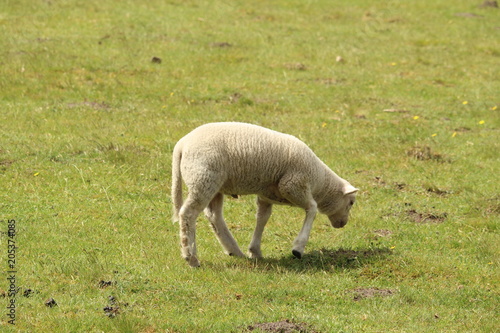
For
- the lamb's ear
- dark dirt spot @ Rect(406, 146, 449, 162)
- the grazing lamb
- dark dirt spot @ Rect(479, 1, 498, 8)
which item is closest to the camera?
the grazing lamb

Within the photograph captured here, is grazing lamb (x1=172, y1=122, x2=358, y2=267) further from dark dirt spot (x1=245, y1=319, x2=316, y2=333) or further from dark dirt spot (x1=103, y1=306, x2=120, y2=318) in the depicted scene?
dark dirt spot (x1=245, y1=319, x2=316, y2=333)

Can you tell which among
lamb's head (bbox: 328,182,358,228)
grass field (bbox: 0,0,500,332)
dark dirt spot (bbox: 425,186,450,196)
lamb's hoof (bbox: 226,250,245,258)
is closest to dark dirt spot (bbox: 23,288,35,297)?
grass field (bbox: 0,0,500,332)

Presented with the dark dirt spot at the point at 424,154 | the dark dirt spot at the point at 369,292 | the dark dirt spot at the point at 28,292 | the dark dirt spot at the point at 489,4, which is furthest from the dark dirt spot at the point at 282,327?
the dark dirt spot at the point at 489,4

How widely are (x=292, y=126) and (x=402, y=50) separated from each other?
7838mm

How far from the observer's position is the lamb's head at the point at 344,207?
32.5 ft

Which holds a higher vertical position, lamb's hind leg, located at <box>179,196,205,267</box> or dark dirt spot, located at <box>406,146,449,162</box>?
lamb's hind leg, located at <box>179,196,205,267</box>

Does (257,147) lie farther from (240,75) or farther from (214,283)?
(240,75)

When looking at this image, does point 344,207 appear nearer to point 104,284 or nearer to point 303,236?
point 303,236

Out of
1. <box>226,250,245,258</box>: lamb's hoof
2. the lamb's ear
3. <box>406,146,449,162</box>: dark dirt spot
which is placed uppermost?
the lamb's ear

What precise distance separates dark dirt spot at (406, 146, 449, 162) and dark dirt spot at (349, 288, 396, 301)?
592cm

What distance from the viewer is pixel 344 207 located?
396 inches

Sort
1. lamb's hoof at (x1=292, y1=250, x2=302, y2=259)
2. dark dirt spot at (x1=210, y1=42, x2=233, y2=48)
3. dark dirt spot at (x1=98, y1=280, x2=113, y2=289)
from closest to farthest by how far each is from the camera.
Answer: dark dirt spot at (x1=98, y1=280, x2=113, y2=289) → lamb's hoof at (x1=292, y1=250, x2=302, y2=259) → dark dirt spot at (x1=210, y1=42, x2=233, y2=48)

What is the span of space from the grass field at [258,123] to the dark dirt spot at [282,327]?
0.15 feet

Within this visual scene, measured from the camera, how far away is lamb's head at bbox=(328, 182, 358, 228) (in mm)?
9913
